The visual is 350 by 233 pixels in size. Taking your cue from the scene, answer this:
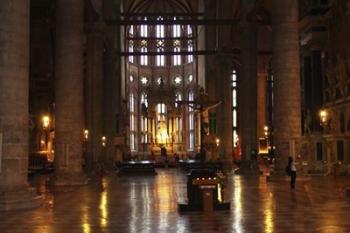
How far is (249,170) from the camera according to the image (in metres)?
35.6

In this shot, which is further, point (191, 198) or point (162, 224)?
point (191, 198)

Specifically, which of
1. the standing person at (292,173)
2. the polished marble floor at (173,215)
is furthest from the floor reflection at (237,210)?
the standing person at (292,173)

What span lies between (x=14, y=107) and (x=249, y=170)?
21.7 metres

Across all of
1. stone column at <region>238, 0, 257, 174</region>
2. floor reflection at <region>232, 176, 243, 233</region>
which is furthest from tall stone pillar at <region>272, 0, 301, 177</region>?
stone column at <region>238, 0, 257, 174</region>

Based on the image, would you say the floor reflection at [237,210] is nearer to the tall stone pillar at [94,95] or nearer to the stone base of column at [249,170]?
the stone base of column at [249,170]

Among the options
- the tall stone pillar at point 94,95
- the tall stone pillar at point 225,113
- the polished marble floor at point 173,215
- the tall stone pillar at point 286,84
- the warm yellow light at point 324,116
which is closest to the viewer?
the polished marble floor at point 173,215

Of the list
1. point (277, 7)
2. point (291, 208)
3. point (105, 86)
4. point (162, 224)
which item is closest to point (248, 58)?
point (277, 7)

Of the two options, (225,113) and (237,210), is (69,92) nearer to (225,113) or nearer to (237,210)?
(237,210)

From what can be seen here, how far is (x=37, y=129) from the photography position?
3928 cm

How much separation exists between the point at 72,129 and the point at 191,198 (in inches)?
463

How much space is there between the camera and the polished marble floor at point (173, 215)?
1210 cm

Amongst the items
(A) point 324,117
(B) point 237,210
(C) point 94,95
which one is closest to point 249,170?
(A) point 324,117

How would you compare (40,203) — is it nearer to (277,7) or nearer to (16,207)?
(16,207)

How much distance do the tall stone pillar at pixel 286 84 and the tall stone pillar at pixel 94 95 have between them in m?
14.7
